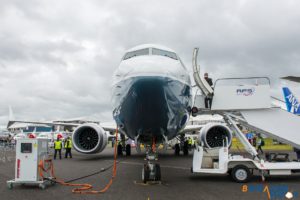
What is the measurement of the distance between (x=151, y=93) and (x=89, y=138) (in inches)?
370

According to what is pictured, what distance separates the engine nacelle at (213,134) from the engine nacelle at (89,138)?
15.7 ft

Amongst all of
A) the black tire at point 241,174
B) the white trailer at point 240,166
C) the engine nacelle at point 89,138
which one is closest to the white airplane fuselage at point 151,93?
the white trailer at point 240,166

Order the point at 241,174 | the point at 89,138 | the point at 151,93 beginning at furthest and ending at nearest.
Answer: the point at 89,138
the point at 241,174
the point at 151,93

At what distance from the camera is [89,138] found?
1538 cm

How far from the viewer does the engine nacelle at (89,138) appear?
585 inches

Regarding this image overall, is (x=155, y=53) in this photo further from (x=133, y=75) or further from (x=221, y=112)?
(x=221, y=112)

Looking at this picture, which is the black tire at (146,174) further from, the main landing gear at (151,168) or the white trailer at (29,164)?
the white trailer at (29,164)

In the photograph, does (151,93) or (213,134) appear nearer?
(151,93)

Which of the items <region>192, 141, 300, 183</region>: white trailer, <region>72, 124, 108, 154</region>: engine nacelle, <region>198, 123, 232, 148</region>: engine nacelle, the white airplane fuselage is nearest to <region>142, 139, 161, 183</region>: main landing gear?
the white airplane fuselage

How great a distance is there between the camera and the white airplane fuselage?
6.64 metres

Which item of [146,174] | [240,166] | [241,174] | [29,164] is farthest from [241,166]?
[29,164]

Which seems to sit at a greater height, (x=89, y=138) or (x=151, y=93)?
(x=151, y=93)

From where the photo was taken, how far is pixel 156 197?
6.89m

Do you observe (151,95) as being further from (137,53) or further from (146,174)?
(146,174)
